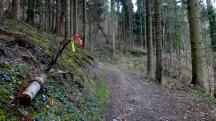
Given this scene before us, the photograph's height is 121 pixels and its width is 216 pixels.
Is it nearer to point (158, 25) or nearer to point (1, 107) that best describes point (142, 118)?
point (1, 107)

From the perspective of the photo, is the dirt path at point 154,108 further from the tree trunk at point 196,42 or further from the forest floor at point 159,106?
the tree trunk at point 196,42

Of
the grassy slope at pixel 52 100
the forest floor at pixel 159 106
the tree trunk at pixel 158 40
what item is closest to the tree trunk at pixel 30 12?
the tree trunk at pixel 158 40

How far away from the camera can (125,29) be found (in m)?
50.6

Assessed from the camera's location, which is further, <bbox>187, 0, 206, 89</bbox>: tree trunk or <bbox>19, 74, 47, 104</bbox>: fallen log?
<bbox>187, 0, 206, 89</bbox>: tree trunk

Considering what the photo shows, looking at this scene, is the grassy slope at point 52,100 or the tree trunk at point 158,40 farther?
the tree trunk at point 158,40

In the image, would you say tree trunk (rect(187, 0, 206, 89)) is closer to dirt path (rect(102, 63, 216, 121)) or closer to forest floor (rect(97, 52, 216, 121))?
forest floor (rect(97, 52, 216, 121))

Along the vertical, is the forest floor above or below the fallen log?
below

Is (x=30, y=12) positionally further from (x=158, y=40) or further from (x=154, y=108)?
(x=154, y=108)

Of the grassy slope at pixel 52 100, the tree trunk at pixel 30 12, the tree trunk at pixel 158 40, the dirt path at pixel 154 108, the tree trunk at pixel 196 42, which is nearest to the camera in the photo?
the grassy slope at pixel 52 100

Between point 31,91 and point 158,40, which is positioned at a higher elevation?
point 158,40

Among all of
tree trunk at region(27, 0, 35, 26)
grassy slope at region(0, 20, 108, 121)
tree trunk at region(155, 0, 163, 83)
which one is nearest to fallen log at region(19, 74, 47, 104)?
grassy slope at region(0, 20, 108, 121)

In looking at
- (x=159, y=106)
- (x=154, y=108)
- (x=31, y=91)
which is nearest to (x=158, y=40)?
(x=159, y=106)

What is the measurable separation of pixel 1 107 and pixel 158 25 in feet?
37.9

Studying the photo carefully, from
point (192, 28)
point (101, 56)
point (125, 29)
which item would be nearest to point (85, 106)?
point (192, 28)
